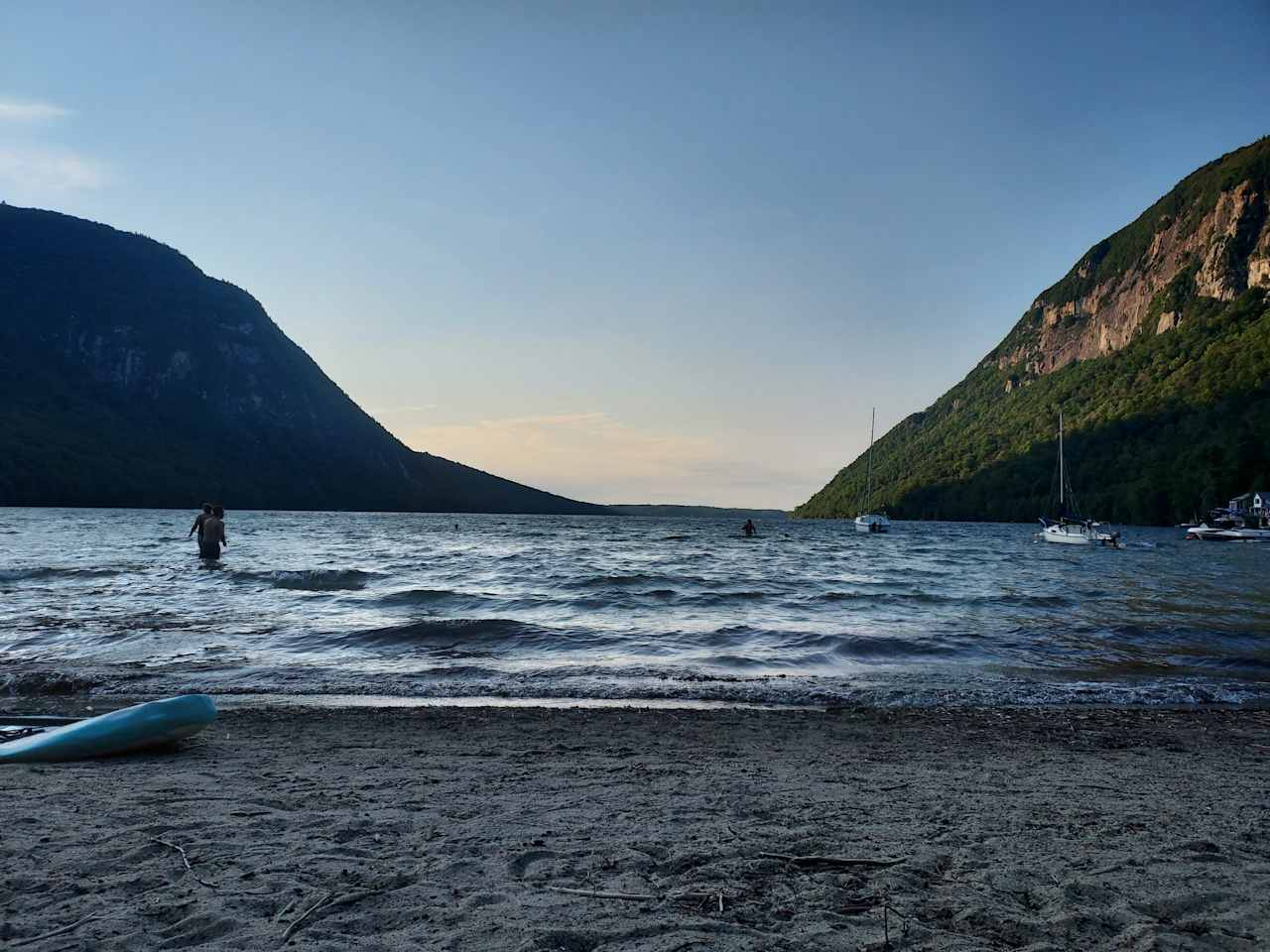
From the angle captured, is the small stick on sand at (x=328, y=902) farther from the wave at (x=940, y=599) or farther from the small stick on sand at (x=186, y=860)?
the wave at (x=940, y=599)

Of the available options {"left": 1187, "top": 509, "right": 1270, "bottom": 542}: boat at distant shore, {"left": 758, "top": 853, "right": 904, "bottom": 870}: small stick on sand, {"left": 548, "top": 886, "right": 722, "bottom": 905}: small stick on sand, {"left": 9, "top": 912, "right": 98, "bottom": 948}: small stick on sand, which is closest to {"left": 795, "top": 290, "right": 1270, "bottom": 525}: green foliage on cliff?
{"left": 1187, "top": 509, "right": 1270, "bottom": 542}: boat at distant shore

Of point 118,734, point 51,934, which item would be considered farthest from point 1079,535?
point 51,934

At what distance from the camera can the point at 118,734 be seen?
6.95 metres

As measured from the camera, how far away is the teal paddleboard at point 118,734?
22.0ft

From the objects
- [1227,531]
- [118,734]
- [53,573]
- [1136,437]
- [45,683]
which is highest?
[1136,437]

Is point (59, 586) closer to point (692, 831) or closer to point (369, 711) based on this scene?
point (369, 711)

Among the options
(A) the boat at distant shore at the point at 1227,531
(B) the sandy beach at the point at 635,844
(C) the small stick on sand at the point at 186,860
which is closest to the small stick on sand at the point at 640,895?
(B) the sandy beach at the point at 635,844

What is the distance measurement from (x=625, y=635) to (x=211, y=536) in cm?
2060

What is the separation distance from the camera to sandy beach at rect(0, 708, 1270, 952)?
11.4 feet

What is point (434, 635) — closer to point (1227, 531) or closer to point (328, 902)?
point (328, 902)

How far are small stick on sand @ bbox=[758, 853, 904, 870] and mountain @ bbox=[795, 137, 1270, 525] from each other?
11177 centimetres

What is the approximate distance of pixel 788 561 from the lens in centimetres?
4294

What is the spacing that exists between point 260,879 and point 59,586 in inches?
908

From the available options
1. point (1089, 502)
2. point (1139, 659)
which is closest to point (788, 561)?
point (1139, 659)
